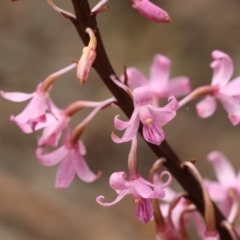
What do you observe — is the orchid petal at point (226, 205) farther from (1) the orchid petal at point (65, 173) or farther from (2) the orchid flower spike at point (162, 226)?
(1) the orchid petal at point (65, 173)

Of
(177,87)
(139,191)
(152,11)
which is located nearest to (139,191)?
(139,191)

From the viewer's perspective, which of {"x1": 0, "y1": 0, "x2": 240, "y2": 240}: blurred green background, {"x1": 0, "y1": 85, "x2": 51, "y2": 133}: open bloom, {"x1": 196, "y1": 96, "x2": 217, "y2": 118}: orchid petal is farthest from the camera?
{"x1": 0, "y1": 0, "x2": 240, "y2": 240}: blurred green background

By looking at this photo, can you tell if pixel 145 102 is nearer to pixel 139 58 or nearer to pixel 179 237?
pixel 179 237

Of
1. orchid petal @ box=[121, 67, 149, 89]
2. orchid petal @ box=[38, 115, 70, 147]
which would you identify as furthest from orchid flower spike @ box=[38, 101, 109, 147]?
orchid petal @ box=[121, 67, 149, 89]

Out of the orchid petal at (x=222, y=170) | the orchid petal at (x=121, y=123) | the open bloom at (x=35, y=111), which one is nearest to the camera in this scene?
the orchid petal at (x=121, y=123)

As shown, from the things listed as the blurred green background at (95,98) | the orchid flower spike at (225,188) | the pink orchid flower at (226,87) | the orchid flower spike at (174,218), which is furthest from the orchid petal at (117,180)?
the blurred green background at (95,98)

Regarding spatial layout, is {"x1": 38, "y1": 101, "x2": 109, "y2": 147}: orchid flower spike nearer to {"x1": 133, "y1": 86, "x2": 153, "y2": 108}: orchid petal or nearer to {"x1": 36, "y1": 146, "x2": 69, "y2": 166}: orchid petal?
{"x1": 36, "y1": 146, "x2": 69, "y2": 166}: orchid petal
